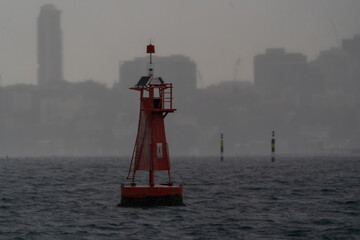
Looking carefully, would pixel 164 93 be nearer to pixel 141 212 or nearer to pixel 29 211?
pixel 141 212

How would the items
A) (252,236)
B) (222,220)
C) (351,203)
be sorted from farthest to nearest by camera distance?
(351,203) < (222,220) < (252,236)

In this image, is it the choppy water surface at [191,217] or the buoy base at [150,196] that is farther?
the buoy base at [150,196]

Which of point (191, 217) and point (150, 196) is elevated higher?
point (150, 196)

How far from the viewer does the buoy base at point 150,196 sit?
113ft

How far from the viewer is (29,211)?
1492 inches

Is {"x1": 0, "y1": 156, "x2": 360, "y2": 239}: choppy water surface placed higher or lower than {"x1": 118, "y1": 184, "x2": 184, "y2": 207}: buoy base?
lower

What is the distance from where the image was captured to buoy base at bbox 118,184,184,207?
34.5m

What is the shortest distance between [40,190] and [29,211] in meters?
16.1

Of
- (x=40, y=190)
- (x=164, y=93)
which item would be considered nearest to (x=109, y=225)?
(x=164, y=93)

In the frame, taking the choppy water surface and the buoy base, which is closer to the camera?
the choppy water surface

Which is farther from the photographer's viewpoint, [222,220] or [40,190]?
[40,190]

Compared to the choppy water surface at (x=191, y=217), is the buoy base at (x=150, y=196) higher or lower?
higher

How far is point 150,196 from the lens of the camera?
34562 mm

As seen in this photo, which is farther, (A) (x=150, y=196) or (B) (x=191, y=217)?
(A) (x=150, y=196)
